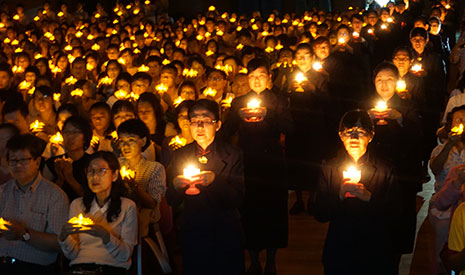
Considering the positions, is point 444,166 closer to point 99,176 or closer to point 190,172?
point 190,172

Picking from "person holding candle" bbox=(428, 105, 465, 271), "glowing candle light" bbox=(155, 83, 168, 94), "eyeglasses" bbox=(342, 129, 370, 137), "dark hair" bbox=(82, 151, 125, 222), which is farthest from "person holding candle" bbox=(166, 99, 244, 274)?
"glowing candle light" bbox=(155, 83, 168, 94)

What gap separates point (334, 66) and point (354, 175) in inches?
242

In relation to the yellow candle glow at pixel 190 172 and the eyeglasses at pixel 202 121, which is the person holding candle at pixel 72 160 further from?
the yellow candle glow at pixel 190 172

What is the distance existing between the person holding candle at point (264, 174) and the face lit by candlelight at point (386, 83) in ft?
2.49

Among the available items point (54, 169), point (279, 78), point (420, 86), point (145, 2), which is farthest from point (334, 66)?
point (145, 2)

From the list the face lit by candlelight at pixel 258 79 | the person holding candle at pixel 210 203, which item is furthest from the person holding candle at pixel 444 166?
the face lit by candlelight at pixel 258 79

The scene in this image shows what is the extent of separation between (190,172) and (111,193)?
0.56 metres

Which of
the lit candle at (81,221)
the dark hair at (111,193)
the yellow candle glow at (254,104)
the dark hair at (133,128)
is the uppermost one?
the yellow candle glow at (254,104)

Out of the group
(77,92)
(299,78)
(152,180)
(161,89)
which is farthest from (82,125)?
(77,92)

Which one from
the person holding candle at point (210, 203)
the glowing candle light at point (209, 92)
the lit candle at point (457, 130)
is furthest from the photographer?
the glowing candle light at point (209, 92)

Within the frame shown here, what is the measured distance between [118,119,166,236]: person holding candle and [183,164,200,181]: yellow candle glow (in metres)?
0.87

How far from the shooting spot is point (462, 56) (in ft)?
38.3

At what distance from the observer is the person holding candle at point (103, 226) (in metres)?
4.86

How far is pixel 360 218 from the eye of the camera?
4.81 metres
